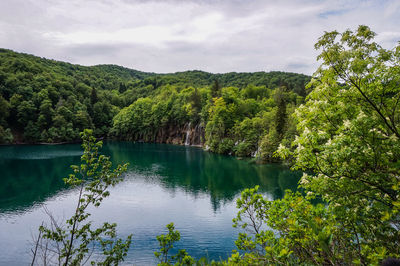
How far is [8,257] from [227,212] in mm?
14021

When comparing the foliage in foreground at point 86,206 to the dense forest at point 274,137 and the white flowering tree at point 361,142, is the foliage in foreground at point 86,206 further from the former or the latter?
the white flowering tree at point 361,142

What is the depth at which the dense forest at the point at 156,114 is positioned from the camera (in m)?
49.3

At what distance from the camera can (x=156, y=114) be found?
81.8 meters

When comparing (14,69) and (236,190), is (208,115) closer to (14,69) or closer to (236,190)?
(236,190)

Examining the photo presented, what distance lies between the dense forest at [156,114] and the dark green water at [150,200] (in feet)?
34.3

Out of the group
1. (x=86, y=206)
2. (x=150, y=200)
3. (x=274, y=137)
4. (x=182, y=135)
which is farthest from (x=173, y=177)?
(x=182, y=135)

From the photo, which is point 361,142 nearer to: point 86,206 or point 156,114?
point 86,206

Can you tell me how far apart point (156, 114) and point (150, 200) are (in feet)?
196

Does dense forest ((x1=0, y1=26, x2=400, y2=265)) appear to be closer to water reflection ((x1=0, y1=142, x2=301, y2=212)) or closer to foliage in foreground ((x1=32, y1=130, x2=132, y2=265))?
foliage in foreground ((x1=32, y1=130, x2=132, y2=265))

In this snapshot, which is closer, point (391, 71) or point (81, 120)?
point (391, 71)

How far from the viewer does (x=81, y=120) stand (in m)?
75.8

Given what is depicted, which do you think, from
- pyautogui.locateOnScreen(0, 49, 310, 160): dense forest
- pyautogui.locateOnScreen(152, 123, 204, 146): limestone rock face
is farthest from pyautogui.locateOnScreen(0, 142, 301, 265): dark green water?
pyautogui.locateOnScreen(152, 123, 204, 146): limestone rock face

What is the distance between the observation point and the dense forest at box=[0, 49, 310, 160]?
49.3 metres

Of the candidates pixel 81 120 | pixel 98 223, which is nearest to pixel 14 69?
pixel 81 120
